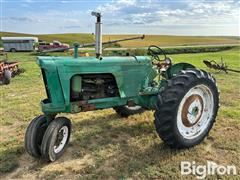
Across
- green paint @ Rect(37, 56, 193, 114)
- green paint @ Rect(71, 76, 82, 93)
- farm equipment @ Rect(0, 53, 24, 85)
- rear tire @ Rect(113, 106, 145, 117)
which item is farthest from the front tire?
farm equipment @ Rect(0, 53, 24, 85)

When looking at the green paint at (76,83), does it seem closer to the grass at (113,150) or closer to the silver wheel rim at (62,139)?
the silver wheel rim at (62,139)

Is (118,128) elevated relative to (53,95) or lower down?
lower down

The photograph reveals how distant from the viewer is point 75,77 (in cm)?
472

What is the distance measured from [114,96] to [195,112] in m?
1.31

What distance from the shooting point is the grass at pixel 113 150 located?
4.34 meters

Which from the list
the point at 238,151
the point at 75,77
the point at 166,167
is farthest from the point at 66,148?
the point at 238,151

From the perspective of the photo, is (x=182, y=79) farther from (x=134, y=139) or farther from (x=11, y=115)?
(x=11, y=115)

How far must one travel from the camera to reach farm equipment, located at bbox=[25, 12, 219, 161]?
4539 millimetres

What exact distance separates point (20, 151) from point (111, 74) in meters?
1.82

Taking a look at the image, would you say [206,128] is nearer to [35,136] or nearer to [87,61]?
[87,61]

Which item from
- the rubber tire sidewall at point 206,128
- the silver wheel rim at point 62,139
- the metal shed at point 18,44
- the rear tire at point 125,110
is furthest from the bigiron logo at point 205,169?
the metal shed at point 18,44

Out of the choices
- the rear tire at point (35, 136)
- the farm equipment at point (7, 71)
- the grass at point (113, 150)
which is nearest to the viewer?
the grass at point (113, 150)

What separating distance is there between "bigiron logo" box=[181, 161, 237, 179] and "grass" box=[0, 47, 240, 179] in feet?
0.31

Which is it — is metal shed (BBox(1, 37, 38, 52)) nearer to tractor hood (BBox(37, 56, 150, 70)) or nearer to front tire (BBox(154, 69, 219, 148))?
tractor hood (BBox(37, 56, 150, 70))
